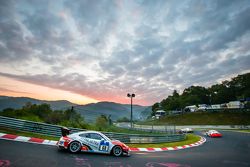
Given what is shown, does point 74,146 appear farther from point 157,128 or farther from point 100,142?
point 157,128

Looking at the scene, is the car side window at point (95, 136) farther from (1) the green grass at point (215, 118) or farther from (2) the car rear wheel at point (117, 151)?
(1) the green grass at point (215, 118)

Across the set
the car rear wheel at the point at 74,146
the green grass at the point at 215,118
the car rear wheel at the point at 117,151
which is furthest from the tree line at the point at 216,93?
the car rear wheel at the point at 74,146

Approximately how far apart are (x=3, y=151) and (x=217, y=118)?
266 ft

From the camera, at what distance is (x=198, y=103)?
129m

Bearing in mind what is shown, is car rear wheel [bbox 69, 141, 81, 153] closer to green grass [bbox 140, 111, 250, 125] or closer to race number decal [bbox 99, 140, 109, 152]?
race number decal [bbox 99, 140, 109, 152]

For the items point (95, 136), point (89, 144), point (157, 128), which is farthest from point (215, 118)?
point (89, 144)

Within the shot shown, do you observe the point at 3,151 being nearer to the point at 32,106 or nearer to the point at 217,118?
the point at 32,106

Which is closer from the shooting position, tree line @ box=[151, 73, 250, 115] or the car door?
the car door

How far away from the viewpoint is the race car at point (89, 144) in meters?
10.7

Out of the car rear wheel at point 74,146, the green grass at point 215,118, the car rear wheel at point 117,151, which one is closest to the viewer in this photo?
the car rear wheel at point 74,146

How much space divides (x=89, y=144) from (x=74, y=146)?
813mm

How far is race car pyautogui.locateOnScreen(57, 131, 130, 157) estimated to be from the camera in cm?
1066

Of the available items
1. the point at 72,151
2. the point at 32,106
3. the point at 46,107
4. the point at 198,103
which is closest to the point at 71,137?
the point at 72,151

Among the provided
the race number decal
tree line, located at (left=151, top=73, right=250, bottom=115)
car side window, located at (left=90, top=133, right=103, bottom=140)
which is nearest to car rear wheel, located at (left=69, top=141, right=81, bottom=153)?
car side window, located at (left=90, top=133, right=103, bottom=140)
